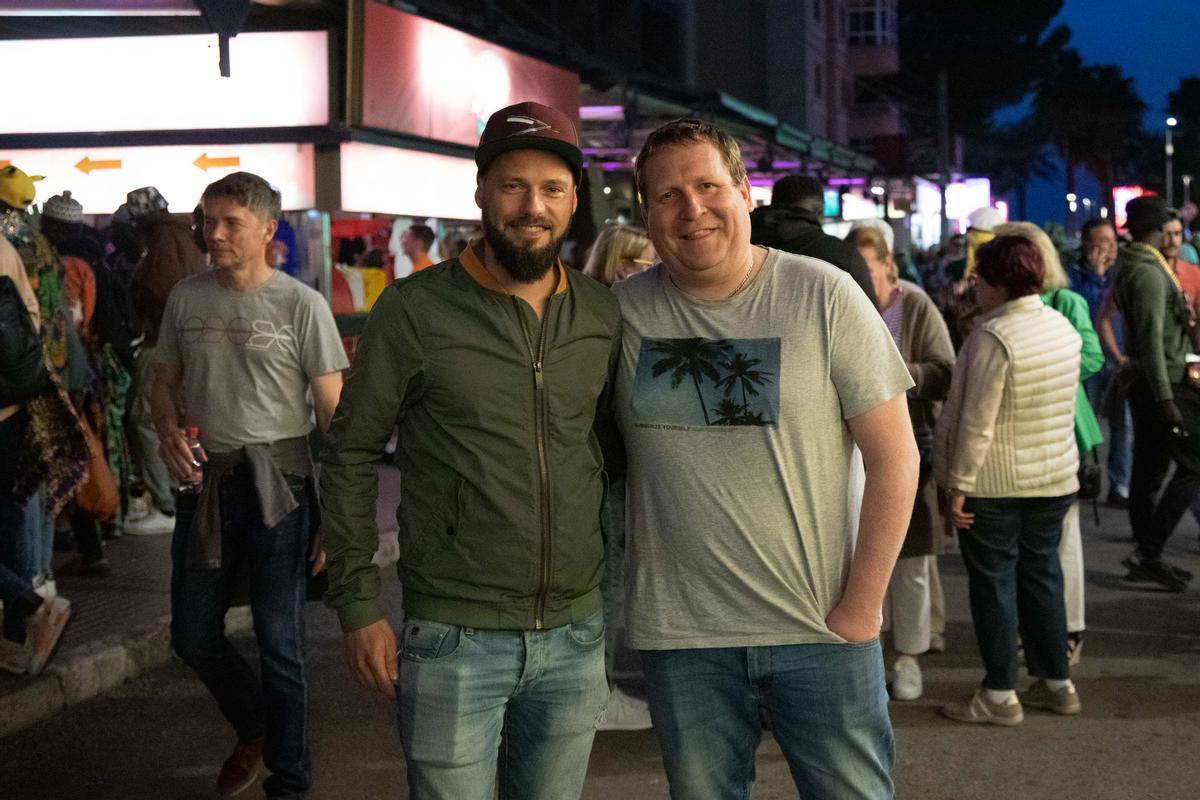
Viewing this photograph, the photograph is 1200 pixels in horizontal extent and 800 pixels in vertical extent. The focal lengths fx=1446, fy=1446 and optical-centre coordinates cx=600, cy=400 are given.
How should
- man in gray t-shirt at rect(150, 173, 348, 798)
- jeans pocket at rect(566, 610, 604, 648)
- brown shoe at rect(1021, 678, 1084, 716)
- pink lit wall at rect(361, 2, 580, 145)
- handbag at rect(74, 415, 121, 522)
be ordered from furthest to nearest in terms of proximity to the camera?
1. pink lit wall at rect(361, 2, 580, 145)
2. handbag at rect(74, 415, 121, 522)
3. brown shoe at rect(1021, 678, 1084, 716)
4. man in gray t-shirt at rect(150, 173, 348, 798)
5. jeans pocket at rect(566, 610, 604, 648)

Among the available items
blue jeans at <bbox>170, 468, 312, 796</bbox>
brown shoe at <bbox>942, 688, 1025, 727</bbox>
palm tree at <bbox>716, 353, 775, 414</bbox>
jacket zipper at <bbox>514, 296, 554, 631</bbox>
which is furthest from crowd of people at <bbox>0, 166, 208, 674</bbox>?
brown shoe at <bbox>942, 688, 1025, 727</bbox>

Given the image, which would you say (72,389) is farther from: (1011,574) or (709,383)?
(709,383)

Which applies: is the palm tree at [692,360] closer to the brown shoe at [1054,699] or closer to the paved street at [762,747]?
the paved street at [762,747]

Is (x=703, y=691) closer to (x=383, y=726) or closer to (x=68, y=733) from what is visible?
(x=383, y=726)

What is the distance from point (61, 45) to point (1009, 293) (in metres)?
7.85

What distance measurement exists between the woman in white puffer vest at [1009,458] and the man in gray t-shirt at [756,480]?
2.48 m

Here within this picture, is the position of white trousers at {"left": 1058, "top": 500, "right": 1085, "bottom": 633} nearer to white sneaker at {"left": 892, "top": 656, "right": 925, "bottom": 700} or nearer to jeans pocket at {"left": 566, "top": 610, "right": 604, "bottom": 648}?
white sneaker at {"left": 892, "top": 656, "right": 925, "bottom": 700}

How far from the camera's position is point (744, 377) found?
2.96 metres

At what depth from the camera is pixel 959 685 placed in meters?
6.27

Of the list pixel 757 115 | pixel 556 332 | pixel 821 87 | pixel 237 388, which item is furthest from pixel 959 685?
pixel 821 87

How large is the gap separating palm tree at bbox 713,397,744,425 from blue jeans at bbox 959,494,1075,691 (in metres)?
2.84

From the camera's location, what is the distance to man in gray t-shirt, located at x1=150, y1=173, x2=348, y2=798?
15.0 feet

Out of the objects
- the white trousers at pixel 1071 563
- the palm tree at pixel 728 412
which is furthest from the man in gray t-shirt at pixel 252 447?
the white trousers at pixel 1071 563

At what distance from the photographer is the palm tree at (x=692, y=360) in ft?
9.80
